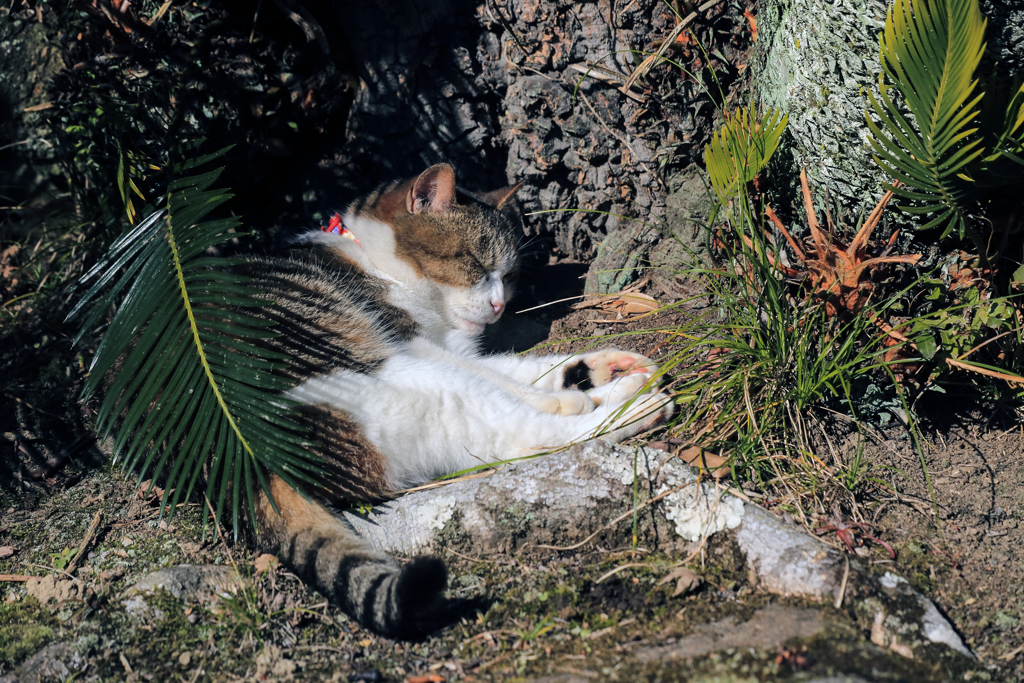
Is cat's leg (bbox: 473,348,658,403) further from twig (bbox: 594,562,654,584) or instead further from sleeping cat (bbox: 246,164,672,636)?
twig (bbox: 594,562,654,584)

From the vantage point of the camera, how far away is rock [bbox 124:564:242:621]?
2055 millimetres

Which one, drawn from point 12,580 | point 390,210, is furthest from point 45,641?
point 390,210

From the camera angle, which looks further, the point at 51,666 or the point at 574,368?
the point at 574,368

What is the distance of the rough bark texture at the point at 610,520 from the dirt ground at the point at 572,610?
2.5 inches

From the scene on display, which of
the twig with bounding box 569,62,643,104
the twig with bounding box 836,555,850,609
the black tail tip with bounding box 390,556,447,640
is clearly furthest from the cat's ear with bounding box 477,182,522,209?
the twig with bounding box 836,555,850,609

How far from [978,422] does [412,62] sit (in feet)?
10.4

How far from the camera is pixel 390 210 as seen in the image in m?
3.37

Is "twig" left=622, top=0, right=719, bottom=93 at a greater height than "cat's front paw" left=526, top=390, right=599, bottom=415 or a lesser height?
greater

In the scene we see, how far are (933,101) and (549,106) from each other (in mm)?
1873

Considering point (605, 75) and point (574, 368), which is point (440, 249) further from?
point (605, 75)

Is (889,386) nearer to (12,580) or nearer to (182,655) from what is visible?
(182,655)

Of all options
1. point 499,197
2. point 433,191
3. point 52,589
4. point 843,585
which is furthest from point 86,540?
point 843,585

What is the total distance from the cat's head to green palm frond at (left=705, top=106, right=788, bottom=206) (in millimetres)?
1202

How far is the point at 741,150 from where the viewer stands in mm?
2414
